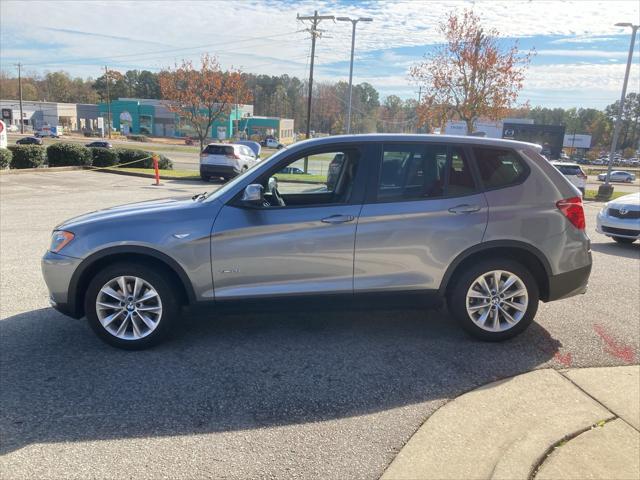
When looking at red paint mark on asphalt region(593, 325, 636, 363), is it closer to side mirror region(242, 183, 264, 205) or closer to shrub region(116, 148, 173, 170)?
side mirror region(242, 183, 264, 205)

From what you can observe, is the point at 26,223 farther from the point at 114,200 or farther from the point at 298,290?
the point at 298,290

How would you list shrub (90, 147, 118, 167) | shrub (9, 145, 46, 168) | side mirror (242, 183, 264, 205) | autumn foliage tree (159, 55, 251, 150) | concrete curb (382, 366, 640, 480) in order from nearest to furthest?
1. concrete curb (382, 366, 640, 480)
2. side mirror (242, 183, 264, 205)
3. shrub (9, 145, 46, 168)
4. shrub (90, 147, 118, 167)
5. autumn foliage tree (159, 55, 251, 150)

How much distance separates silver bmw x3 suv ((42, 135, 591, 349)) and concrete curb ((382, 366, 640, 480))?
2.69ft

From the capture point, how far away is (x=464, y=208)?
14.3 ft

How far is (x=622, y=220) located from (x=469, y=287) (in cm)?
688

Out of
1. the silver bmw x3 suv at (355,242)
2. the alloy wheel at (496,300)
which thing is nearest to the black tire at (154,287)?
the silver bmw x3 suv at (355,242)

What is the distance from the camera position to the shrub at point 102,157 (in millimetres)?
23875

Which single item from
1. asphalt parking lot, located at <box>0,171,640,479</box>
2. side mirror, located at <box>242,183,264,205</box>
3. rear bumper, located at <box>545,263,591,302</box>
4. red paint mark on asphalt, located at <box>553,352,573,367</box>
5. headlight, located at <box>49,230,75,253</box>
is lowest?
asphalt parking lot, located at <box>0,171,640,479</box>

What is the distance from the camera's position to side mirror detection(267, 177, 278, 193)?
4.49 meters

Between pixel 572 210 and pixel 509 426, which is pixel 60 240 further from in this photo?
pixel 572 210

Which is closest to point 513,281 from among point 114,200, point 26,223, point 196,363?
point 196,363

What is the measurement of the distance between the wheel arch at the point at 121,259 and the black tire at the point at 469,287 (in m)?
2.26

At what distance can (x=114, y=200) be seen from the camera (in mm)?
13633

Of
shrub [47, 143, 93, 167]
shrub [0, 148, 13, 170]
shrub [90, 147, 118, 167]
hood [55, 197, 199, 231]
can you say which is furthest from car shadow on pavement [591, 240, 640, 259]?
shrub [90, 147, 118, 167]
